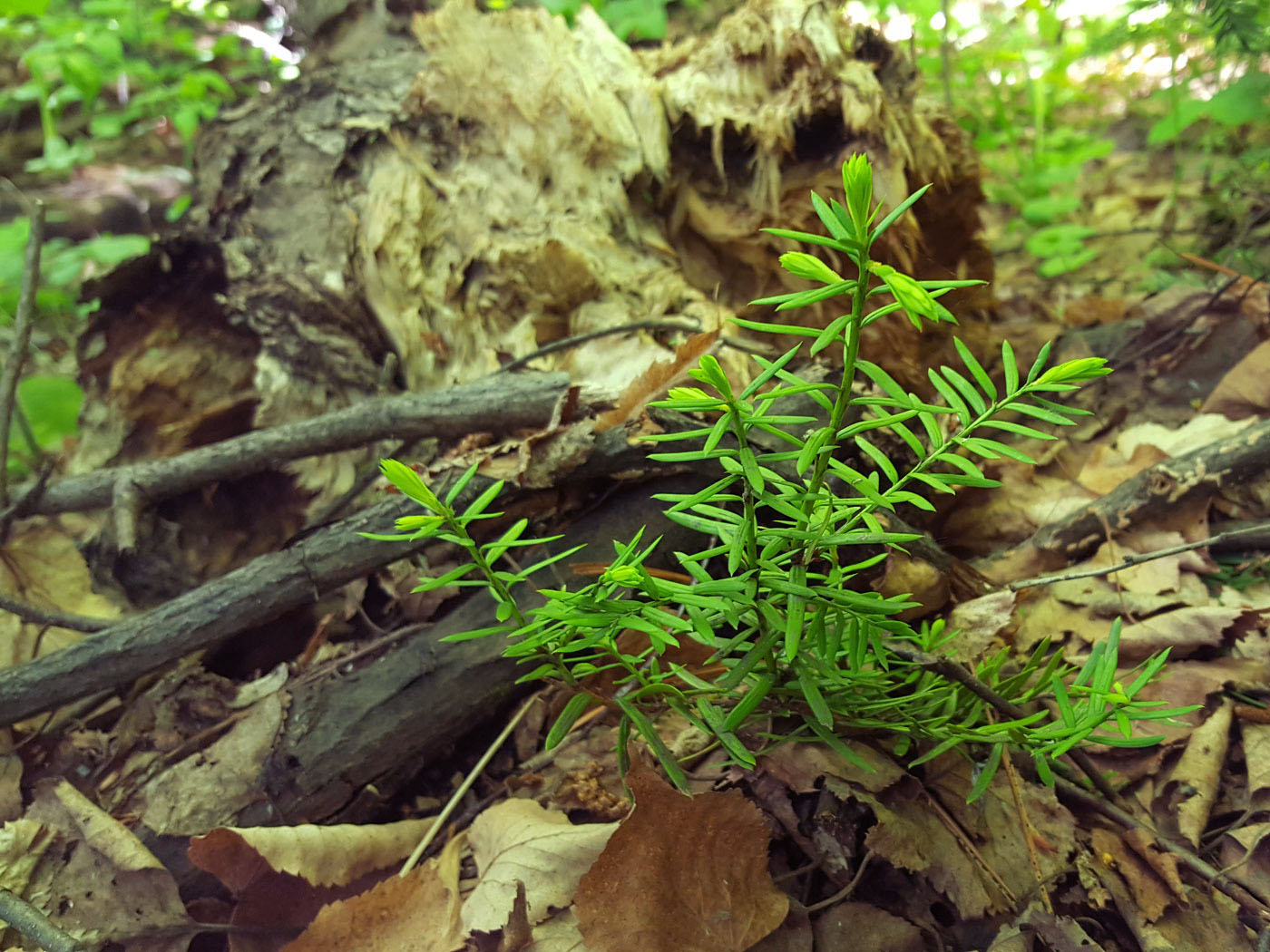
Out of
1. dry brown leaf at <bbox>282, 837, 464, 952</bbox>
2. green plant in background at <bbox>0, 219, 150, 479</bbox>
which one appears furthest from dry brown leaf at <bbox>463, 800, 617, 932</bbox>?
green plant in background at <bbox>0, 219, 150, 479</bbox>

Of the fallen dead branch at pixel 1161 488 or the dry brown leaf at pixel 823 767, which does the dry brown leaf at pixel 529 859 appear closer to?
the dry brown leaf at pixel 823 767

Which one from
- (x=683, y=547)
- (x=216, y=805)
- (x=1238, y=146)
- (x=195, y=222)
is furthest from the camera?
(x=1238, y=146)

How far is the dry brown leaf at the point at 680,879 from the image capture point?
108cm

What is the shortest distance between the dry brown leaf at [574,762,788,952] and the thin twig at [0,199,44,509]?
6.41ft

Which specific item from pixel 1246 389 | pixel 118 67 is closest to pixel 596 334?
pixel 1246 389

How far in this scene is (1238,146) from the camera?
3.37m

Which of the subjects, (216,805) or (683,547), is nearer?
(216,805)

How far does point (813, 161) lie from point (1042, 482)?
117 centimetres

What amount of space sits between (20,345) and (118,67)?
276 centimetres

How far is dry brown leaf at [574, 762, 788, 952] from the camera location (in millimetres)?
1076

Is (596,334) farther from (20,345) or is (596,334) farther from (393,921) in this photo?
(20,345)

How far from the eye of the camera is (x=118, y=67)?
3.90 meters

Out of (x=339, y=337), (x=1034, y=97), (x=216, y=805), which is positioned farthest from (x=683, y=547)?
(x=1034, y=97)

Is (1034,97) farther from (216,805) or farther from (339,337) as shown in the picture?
(216,805)
